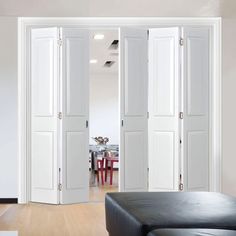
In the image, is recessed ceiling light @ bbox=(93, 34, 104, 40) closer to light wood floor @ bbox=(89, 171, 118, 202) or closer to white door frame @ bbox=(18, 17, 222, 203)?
white door frame @ bbox=(18, 17, 222, 203)

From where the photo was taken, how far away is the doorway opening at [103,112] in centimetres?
892

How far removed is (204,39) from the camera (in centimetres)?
614

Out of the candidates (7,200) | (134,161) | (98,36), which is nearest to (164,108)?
(134,161)

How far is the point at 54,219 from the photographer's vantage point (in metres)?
4.82

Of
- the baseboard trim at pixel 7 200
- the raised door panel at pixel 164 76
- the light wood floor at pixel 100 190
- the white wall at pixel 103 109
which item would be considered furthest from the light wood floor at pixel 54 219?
the white wall at pixel 103 109

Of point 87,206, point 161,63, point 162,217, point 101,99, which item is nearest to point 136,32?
point 161,63

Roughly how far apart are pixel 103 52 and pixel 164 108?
13.3 ft

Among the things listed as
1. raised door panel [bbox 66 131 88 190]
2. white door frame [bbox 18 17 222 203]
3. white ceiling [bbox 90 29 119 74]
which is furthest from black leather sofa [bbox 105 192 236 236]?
white ceiling [bbox 90 29 119 74]

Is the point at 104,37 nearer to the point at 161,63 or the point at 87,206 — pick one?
the point at 161,63

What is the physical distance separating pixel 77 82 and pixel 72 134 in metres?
0.67

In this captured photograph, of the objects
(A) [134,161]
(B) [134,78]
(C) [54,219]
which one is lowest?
(C) [54,219]

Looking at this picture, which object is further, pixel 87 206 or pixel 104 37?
pixel 104 37

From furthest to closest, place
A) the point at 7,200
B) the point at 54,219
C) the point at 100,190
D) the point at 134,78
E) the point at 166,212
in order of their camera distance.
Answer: the point at 100,190
the point at 134,78
the point at 7,200
the point at 54,219
the point at 166,212

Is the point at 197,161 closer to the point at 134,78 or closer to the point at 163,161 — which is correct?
the point at 163,161
